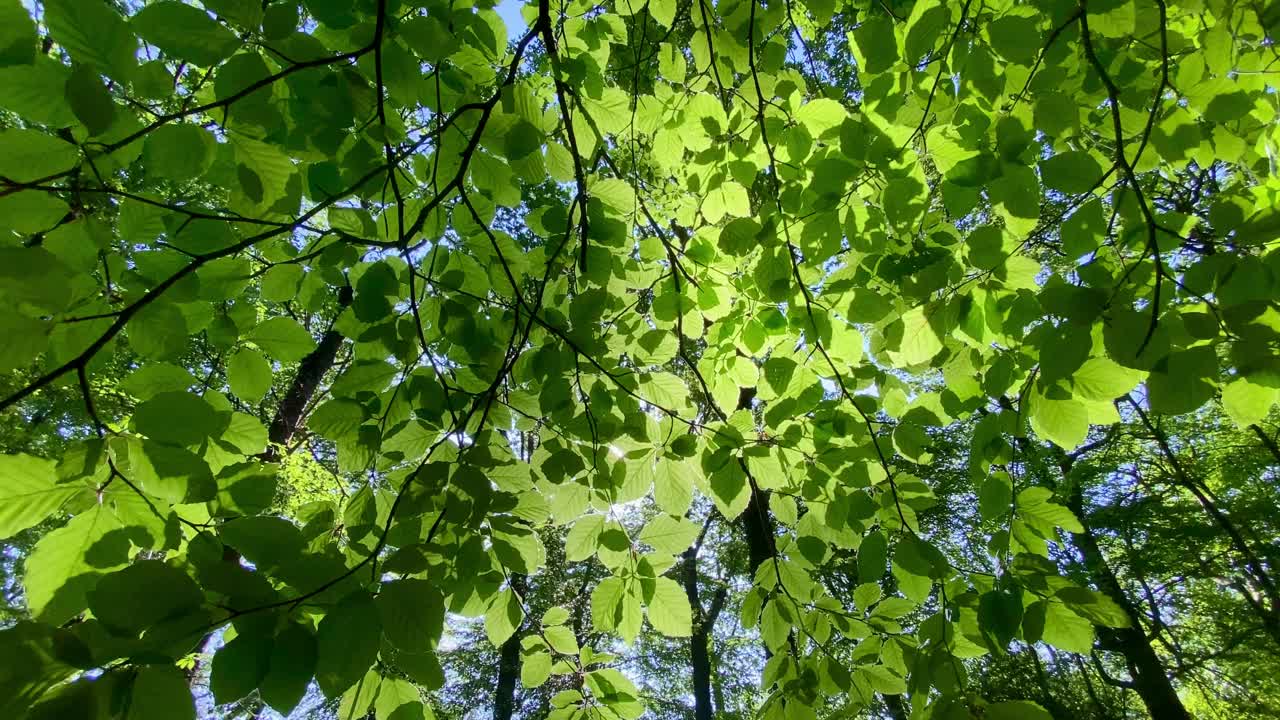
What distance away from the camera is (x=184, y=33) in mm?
873

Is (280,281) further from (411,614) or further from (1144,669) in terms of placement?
(1144,669)

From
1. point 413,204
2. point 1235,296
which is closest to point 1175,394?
point 1235,296

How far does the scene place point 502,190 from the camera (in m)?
1.50

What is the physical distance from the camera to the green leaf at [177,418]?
89cm

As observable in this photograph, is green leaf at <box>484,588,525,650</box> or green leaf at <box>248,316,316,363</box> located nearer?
green leaf at <box>248,316,316,363</box>

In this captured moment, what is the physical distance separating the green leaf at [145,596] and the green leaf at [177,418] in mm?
296

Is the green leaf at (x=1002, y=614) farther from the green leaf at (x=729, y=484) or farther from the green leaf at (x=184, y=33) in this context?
the green leaf at (x=184, y=33)

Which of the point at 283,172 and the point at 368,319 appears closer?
the point at 283,172

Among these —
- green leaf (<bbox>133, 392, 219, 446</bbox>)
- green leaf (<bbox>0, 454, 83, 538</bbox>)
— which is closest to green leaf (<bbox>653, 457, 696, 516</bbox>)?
green leaf (<bbox>133, 392, 219, 446</bbox>)

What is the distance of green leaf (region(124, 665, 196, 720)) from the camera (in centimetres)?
59

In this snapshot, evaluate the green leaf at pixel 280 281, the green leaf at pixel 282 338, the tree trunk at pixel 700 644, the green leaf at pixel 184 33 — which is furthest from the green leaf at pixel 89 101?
the tree trunk at pixel 700 644

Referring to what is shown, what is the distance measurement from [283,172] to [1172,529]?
39.0ft

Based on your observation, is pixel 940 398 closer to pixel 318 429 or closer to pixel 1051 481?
pixel 318 429

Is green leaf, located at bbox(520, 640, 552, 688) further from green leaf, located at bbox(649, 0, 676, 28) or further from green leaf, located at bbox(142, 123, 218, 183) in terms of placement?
green leaf, located at bbox(649, 0, 676, 28)
